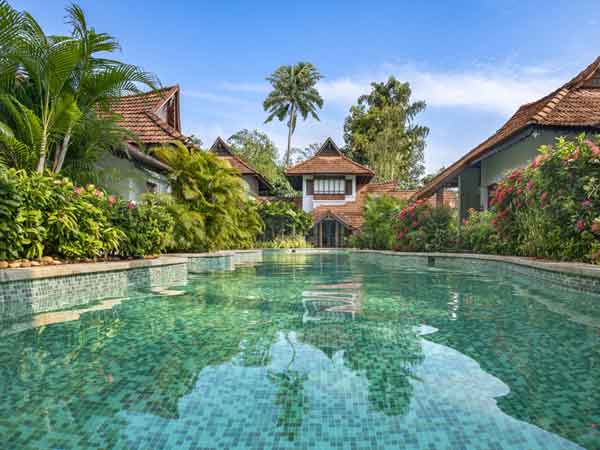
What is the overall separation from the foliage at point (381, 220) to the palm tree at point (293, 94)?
86.9ft

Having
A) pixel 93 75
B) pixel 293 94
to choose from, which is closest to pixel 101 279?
pixel 93 75

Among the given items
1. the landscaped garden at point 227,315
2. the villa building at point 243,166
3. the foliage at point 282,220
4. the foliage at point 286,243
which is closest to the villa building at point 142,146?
the landscaped garden at point 227,315

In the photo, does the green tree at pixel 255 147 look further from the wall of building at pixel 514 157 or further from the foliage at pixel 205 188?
the foliage at pixel 205 188

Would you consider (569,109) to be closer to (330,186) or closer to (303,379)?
(303,379)

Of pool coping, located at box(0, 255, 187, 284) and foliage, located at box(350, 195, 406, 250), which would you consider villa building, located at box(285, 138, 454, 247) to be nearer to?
foliage, located at box(350, 195, 406, 250)

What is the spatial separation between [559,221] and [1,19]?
944cm

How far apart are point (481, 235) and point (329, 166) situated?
2152 cm

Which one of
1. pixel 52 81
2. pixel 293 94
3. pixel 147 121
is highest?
pixel 293 94

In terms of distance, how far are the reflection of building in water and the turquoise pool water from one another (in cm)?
7

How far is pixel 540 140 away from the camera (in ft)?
40.4

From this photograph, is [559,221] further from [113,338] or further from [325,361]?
[113,338]

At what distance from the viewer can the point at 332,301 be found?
18.5 ft

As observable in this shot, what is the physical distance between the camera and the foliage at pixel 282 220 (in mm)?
28172

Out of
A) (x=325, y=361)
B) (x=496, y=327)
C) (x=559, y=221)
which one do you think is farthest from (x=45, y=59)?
(x=559, y=221)
